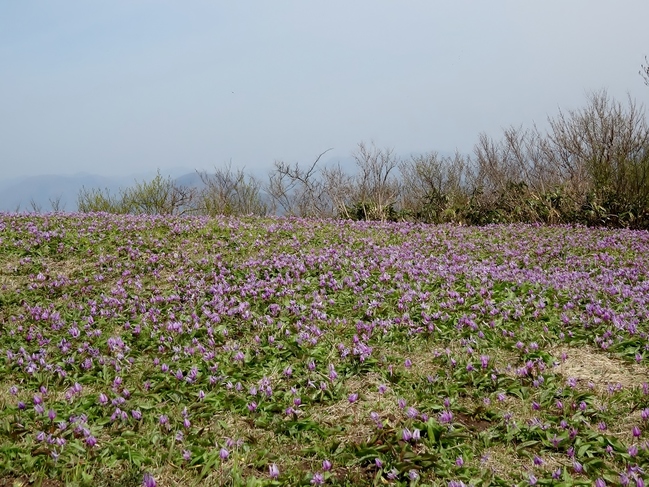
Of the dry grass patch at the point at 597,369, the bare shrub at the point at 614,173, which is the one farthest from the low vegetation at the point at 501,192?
the dry grass patch at the point at 597,369

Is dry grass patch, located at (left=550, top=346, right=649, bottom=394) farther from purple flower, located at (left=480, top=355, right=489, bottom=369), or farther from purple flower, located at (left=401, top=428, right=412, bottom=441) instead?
purple flower, located at (left=401, top=428, right=412, bottom=441)

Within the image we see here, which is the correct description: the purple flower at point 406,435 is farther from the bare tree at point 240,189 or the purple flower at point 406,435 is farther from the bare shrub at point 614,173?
the bare tree at point 240,189

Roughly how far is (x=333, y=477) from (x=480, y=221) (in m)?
16.6

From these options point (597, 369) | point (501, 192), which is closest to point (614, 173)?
point (501, 192)

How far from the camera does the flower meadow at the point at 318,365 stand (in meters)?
4.13

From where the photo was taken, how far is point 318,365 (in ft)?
19.3

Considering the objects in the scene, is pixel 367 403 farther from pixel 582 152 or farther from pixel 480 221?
pixel 582 152

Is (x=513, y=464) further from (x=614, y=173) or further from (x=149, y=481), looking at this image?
(x=614, y=173)

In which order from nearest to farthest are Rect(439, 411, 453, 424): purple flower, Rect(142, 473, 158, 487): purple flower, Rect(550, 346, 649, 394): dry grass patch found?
Rect(142, 473, 158, 487): purple flower, Rect(439, 411, 453, 424): purple flower, Rect(550, 346, 649, 394): dry grass patch

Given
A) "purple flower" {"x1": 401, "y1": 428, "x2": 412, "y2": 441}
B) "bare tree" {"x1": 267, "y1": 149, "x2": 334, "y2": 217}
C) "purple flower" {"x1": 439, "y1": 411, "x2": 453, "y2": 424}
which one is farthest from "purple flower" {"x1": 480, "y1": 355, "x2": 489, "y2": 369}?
"bare tree" {"x1": 267, "y1": 149, "x2": 334, "y2": 217}

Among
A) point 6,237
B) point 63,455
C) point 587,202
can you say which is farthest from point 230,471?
point 587,202

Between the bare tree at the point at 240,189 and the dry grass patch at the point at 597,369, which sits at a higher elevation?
the bare tree at the point at 240,189

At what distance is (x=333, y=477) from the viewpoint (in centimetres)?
392

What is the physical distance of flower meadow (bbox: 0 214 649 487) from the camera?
4133mm
